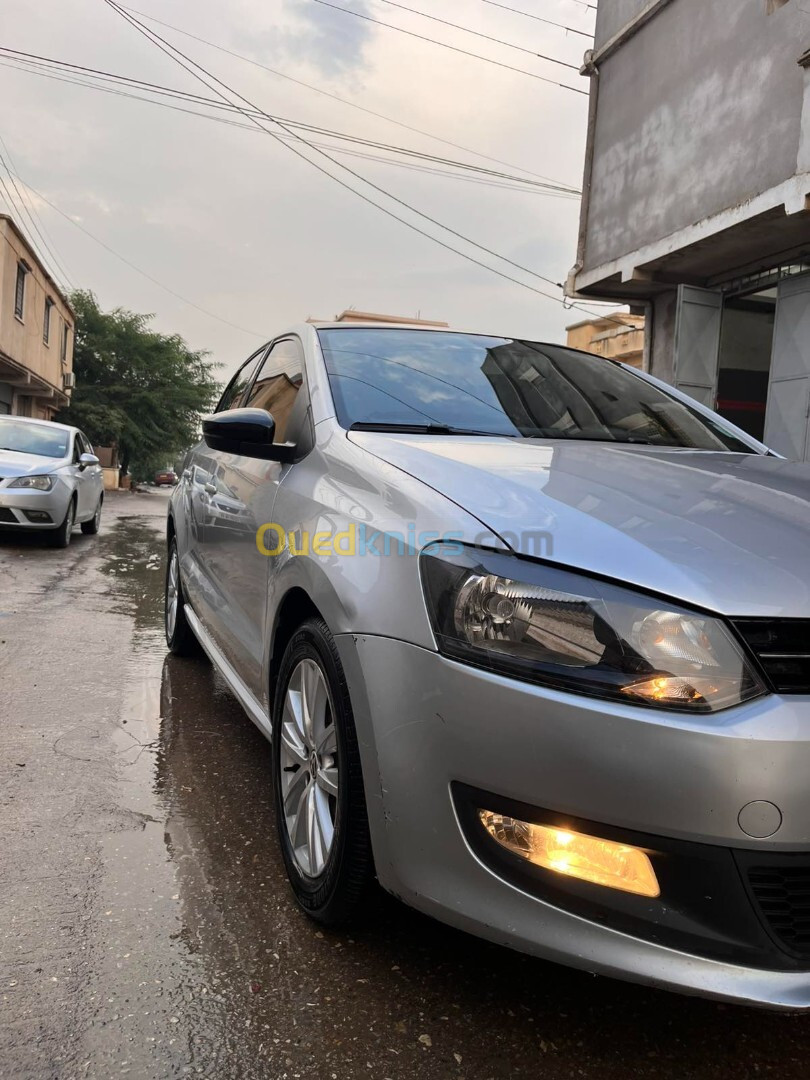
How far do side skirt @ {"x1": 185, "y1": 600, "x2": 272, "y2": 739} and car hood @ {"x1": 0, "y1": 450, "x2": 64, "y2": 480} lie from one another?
Result: 18.7ft

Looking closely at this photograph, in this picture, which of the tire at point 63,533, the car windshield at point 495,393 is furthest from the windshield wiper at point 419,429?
the tire at point 63,533

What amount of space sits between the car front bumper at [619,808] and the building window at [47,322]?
26191 mm

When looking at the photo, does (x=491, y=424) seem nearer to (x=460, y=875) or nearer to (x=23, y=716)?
(x=460, y=875)

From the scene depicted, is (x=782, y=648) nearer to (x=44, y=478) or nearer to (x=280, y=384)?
(x=280, y=384)

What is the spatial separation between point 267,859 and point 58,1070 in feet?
2.94

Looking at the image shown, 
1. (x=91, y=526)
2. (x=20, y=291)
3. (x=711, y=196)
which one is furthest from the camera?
(x=20, y=291)

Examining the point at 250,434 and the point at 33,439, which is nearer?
the point at 250,434

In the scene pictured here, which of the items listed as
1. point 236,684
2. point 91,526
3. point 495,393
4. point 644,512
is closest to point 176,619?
point 236,684

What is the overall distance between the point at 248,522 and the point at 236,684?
585 millimetres

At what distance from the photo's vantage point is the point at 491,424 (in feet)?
8.70

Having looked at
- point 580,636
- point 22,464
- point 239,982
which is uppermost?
Answer: point 22,464

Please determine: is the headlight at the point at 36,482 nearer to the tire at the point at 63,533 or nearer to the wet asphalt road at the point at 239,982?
the tire at the point at 63,533

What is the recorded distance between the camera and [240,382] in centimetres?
417

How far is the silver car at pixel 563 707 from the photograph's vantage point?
1415 mm
